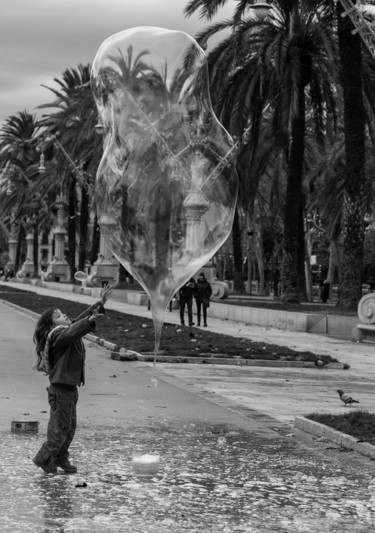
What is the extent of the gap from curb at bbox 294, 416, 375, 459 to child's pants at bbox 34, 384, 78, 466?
122 inches

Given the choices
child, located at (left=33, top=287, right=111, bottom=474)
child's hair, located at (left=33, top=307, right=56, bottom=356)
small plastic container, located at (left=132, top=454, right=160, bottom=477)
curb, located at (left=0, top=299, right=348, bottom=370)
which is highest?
child's hair, located at (left=33, top=307, right=56, bottom=356)

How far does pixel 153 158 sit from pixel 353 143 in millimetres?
18349

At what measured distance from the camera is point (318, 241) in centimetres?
8038

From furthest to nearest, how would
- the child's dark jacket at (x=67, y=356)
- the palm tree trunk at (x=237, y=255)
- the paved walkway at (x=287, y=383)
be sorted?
the palm tree trunk at (x=237, y=255) < the paved walkway at (x=287, y=383) < the child's dark jacket at (x=67, y=356)

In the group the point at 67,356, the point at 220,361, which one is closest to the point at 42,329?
the point at 67,356

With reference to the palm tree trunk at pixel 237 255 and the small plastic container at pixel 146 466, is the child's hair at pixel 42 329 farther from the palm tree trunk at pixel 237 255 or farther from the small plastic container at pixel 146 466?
the palm tree trunk at pixel 237 255

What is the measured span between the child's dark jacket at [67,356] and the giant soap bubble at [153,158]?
7.61 feet

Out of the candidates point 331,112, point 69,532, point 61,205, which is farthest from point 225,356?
point 61,205

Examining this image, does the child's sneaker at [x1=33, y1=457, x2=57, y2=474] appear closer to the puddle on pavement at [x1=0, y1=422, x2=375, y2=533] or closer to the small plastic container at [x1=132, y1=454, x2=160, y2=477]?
the puddle on pavement at [x1=0, y1=422, x2=375, y2=533]

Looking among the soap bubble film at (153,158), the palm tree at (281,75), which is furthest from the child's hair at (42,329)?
the palm tree at (281,75)

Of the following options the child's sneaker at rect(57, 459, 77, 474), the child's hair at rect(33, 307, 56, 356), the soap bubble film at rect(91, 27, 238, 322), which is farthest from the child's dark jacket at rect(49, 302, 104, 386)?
the soap bubble film at rect(91, 27, 238, 322)

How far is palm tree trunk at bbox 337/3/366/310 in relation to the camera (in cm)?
2919

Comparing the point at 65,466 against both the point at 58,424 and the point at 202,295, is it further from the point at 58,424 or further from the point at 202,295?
the point at 202,295

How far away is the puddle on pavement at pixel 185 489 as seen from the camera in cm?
708
